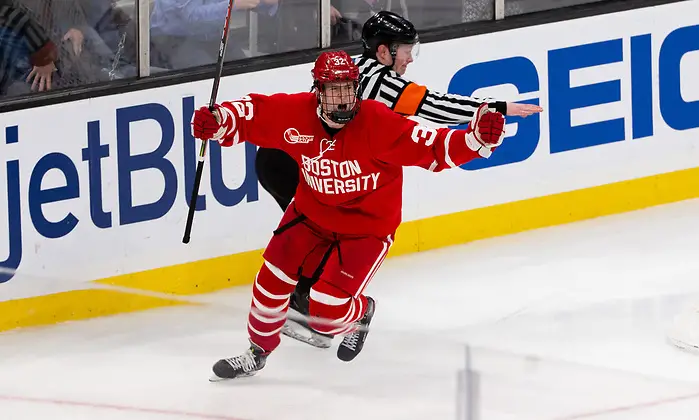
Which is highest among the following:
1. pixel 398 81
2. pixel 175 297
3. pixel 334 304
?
pixel 398 81

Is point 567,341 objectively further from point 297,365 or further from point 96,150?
point 96,150

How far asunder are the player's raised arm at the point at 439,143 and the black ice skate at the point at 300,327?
84 centimetres

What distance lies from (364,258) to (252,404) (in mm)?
552

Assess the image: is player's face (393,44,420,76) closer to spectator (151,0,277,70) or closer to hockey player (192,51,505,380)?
hockey player (192,51,505,380)

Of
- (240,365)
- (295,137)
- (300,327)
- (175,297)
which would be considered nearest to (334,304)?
(240,365)

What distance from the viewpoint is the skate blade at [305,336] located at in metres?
5.16

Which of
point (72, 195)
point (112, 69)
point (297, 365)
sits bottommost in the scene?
point (297, 365)

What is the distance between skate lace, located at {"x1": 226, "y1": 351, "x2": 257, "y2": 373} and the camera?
484cm

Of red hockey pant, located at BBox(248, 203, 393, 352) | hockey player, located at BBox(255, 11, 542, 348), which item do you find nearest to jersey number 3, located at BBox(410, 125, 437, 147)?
hockey player, located at BBox(255, 11, 542, 348)

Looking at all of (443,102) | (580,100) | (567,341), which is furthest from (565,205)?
(443,102)

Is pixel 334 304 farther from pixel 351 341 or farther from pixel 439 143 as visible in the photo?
pixel 439 143

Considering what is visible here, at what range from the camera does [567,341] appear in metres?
5.20

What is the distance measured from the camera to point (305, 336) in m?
5.24

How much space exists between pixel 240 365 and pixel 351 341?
1.19 ft
